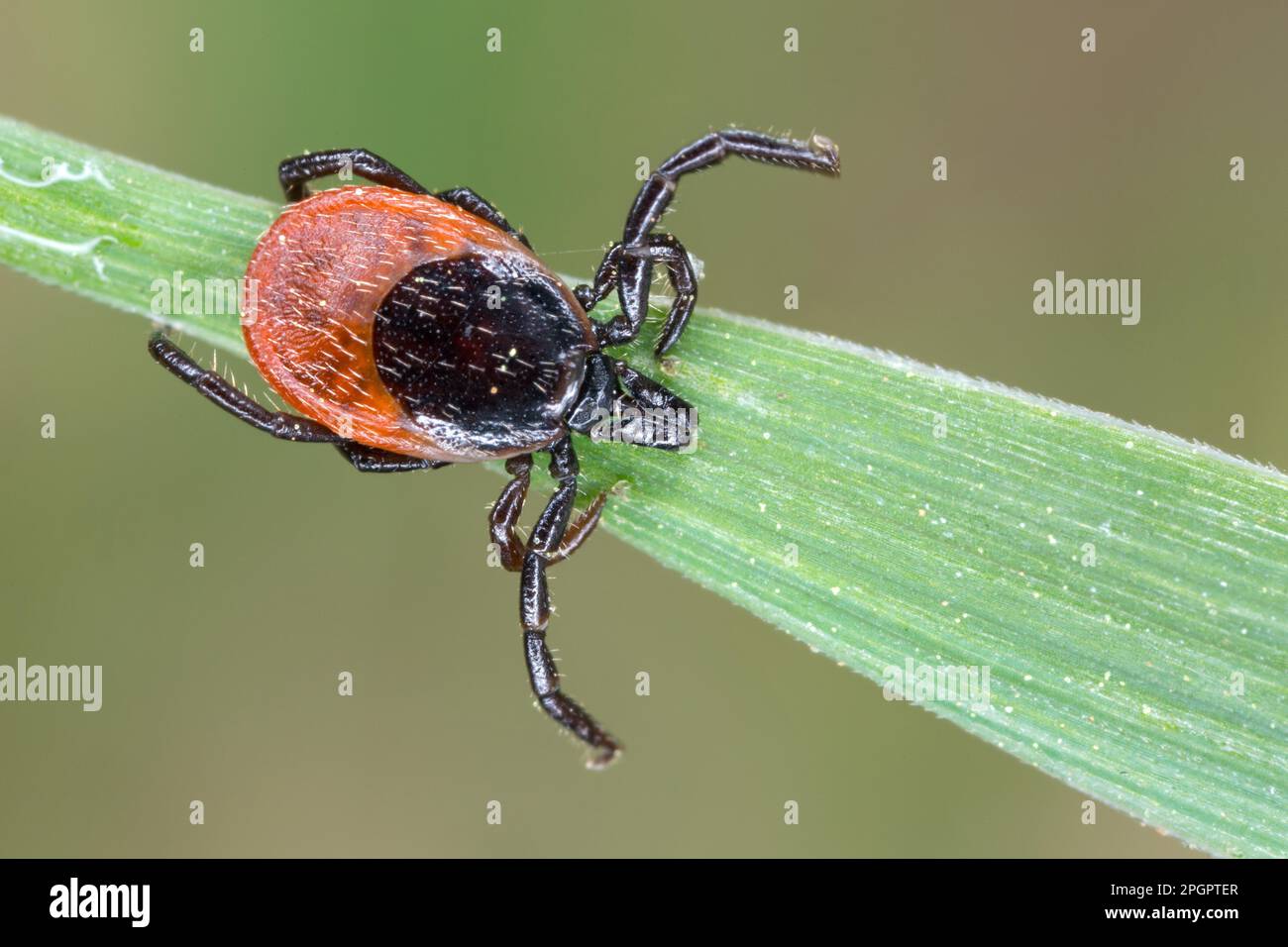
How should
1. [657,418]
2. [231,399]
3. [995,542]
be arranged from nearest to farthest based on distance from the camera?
[995,542] → [657,418] → [231,399]

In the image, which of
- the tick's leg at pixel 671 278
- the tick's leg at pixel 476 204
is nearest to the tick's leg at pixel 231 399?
the tick's leg at pixel 476 204

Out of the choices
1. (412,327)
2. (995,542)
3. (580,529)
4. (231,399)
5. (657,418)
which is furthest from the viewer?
(231,399)

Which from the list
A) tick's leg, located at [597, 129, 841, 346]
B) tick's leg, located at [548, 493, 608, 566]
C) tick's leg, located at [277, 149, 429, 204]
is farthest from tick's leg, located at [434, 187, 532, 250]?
tick's leg, located at [548, 493, 608, 566]

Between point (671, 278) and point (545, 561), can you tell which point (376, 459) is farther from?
point (671, 278)

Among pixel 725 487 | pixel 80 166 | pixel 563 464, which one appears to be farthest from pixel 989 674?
pixel 80 166

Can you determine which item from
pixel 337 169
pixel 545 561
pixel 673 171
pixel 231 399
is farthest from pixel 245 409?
pixel 673 171

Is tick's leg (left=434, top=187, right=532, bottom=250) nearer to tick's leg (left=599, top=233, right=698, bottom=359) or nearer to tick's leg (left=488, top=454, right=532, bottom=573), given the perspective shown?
tick's leg (left=599, top=233, right=698, bottom=359)

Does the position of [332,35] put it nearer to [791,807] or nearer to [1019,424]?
[1019,424]
